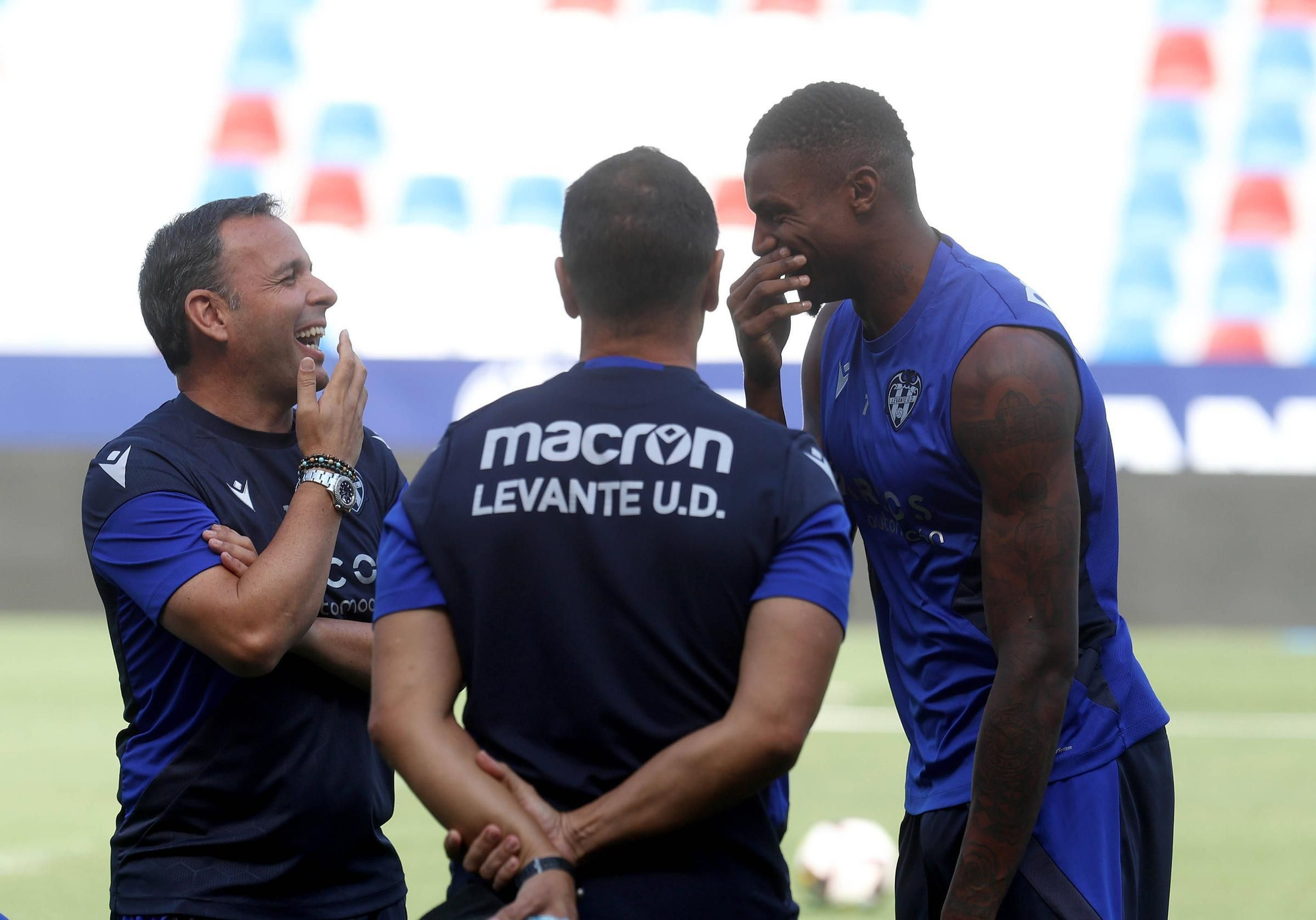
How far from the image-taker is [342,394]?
311cm

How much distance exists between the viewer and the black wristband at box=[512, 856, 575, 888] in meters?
2.16

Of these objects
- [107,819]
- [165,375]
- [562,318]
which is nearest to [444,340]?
[562,318]

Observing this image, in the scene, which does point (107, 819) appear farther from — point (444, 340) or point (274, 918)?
point (444, 340)

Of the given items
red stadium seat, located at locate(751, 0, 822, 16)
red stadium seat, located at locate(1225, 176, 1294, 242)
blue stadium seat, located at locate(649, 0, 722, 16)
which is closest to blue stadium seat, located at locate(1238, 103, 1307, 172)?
red stadium seat, located at locate(1225, 176, 1294, 242)

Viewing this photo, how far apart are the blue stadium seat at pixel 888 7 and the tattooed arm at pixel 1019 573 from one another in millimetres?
11575

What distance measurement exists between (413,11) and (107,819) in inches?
338

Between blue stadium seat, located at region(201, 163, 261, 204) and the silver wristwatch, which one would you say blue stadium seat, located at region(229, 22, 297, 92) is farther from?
the silver wristwatch

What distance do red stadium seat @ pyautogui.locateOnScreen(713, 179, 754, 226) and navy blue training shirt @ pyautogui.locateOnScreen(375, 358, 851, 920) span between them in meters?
11.4

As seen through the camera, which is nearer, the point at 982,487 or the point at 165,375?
the point at 982,487

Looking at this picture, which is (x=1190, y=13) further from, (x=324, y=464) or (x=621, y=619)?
(x=621, y=619)

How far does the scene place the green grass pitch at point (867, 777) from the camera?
615 centimetres

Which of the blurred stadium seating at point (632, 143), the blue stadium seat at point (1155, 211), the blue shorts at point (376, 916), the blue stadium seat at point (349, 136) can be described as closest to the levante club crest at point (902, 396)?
the blue shorts at point (376, 916)

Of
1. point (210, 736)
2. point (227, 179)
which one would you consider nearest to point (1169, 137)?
point (227, 179)

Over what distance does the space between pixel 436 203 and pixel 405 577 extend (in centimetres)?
1152
